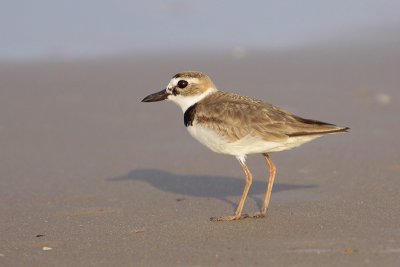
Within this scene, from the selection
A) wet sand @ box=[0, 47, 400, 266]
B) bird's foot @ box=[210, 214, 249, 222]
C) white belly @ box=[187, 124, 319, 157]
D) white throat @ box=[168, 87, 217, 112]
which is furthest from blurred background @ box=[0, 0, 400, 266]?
white throat @ box=[168, 87, 217, 112]

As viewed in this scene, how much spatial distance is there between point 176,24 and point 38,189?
7.51m

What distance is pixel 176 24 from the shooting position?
1570 cm

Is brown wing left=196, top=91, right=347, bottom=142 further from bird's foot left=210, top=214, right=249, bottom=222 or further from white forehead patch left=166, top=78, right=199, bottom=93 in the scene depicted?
bird's foot left=210, top=214, right=249, bottom=222

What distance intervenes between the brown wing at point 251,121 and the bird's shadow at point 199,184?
996 millimetres

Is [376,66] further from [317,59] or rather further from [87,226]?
[87,226]

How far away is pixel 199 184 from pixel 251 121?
178 cm

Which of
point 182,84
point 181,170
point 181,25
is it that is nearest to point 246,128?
point 182,84

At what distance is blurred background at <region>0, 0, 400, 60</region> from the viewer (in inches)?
562

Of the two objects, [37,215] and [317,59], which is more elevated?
[317,59]

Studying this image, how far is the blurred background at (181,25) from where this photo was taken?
14.3 m

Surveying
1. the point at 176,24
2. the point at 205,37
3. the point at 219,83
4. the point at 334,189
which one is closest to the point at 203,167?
the point at 334,189

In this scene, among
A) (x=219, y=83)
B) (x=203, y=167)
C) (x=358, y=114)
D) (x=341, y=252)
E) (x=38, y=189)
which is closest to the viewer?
(x=341, y=252)

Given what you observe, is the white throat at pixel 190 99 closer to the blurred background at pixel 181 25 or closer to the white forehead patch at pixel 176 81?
the white forehead patch at pixel 176 81

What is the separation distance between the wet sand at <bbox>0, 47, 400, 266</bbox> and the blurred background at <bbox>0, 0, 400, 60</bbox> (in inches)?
26.6
